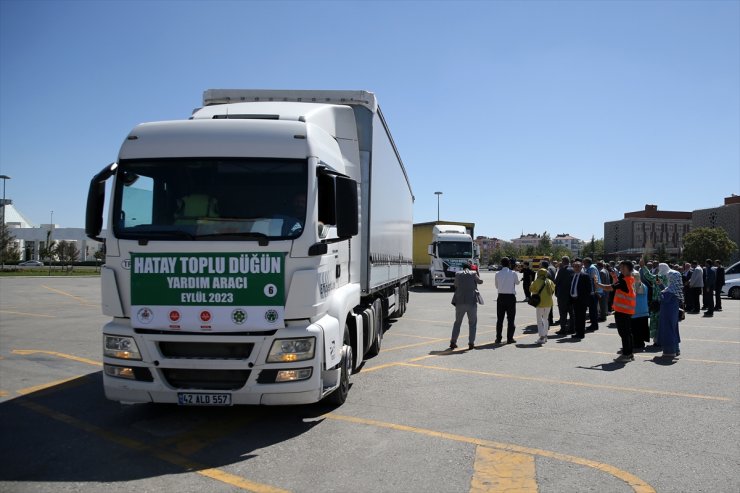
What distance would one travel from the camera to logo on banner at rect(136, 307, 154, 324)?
541cm

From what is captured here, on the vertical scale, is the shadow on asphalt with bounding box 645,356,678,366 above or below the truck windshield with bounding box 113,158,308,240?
below

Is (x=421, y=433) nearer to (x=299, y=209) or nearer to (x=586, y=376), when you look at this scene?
(x=299, y=209)

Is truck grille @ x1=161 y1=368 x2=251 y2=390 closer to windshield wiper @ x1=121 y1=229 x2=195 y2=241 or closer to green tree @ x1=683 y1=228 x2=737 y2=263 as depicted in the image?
windshield wiper @ x1=121 y1=229 x2=195 y2=241

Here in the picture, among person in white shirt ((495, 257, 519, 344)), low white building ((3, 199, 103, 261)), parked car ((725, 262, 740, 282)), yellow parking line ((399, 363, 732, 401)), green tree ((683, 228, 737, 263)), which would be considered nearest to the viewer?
yellow parking line ((399, 363, 732, 401))

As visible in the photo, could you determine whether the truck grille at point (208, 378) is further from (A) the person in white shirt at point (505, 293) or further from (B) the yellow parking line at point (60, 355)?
(A) the person in white shirt at point (505, 293)

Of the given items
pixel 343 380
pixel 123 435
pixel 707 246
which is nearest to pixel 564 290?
pixel 343 380

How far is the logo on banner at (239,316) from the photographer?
5.32m

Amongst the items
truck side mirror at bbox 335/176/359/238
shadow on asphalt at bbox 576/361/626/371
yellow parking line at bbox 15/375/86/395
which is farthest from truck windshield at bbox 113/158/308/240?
shadow on asphalt at bbox 576/361/626/371

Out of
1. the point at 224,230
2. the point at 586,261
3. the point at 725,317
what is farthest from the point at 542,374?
the point at 725,317

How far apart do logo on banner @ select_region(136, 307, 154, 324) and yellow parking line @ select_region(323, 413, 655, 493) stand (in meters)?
2.11

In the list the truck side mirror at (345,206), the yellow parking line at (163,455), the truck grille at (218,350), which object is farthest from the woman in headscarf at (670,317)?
the yellow parking line at (163,455)

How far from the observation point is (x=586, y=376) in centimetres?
860

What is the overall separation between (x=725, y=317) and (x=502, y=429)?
1631cm

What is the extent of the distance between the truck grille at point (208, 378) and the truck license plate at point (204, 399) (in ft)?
0.25
